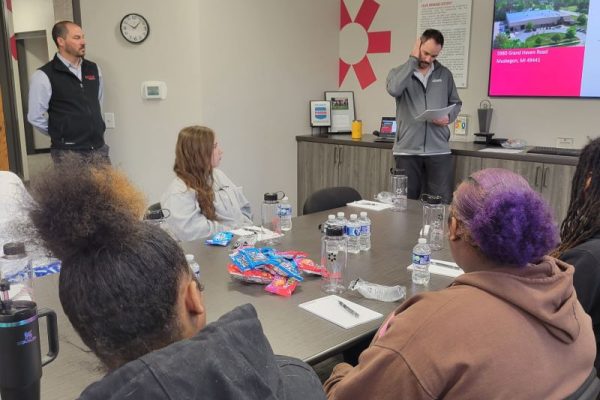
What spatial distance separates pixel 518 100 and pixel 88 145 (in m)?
3.25

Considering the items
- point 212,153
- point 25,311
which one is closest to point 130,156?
point 212,153

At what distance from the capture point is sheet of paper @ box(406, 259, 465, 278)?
190 centimetres

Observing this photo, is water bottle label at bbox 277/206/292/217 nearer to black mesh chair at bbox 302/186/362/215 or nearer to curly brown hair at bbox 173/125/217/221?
curly brown hair at bbox 173/125/217/221

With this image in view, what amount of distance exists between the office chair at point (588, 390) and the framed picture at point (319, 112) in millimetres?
4132

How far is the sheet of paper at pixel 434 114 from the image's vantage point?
3639 millimetres

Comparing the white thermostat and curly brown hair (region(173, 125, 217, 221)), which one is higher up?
the white thermostat

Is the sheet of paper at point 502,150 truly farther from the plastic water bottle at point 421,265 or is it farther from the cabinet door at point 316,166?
the plastic water bottle at point 421,265

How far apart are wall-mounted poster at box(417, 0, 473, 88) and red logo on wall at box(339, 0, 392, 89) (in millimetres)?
475

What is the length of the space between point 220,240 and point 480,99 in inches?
118

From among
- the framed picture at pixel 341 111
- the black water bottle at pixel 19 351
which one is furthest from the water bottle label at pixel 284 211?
the framed picture at pixel 341 111

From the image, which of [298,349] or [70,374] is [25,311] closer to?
[70,374]

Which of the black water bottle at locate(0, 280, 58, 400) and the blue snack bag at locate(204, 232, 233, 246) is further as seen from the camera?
the blue snack bag at locate(204, 232, 233, 246)

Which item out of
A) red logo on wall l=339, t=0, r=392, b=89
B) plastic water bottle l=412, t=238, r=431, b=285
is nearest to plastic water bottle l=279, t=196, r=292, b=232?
plastic water bottle l=412, t=238, r=431, b=285

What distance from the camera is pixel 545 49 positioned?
3.90 m
